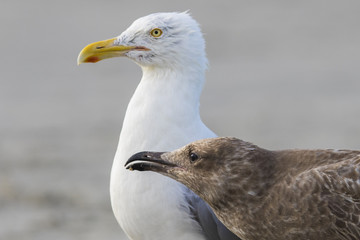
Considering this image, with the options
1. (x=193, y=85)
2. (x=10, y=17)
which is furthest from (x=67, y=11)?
(x=193, y=85)

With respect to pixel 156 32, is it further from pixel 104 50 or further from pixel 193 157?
pixel 193 157

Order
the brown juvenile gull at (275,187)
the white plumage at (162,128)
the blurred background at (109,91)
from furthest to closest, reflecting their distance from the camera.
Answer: the blurred background at (109,91) < the white plumage at (162,128) < the brown juvenile gull at (275,187)

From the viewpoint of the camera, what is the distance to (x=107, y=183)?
10.3 metres

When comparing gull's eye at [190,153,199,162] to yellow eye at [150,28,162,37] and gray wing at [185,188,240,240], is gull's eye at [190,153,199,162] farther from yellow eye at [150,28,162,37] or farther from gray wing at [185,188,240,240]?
yellow eye at [150,28,162,37]

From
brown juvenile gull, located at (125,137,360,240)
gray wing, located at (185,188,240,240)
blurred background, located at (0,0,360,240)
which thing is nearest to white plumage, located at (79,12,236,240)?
gray wing, located at (185,188,240,240)

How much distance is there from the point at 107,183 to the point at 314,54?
6137mm

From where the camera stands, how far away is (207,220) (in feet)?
19.1

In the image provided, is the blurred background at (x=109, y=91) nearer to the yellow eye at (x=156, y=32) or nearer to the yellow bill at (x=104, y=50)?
the yellow bill at (x=104, y=50)

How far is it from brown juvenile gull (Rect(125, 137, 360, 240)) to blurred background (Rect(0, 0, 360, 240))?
4171 millimetres

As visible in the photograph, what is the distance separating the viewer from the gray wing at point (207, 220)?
5.77 m

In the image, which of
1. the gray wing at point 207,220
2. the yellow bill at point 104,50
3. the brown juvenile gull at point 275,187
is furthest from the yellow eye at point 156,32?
the brown juvenile gull at point 275,187

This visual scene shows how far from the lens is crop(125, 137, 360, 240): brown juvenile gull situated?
4.75 meters

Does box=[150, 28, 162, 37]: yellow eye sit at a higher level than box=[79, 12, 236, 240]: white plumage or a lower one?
higher

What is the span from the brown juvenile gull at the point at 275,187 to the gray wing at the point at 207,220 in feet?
2.62
